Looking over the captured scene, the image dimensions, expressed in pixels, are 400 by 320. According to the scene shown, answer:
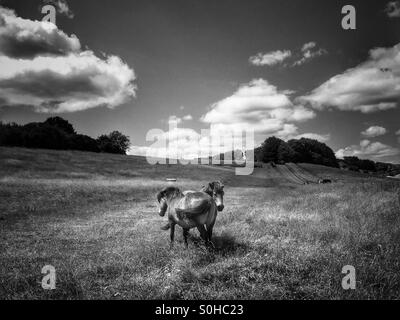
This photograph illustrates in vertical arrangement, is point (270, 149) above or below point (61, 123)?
below

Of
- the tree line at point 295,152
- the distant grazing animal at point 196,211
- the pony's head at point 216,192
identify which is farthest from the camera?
the tree line at point 295,152

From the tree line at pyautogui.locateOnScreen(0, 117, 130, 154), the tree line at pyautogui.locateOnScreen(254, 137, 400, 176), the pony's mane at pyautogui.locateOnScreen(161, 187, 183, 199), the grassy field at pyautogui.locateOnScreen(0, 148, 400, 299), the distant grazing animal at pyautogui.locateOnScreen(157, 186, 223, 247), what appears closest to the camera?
the grassy field at pyautogui.locateOnScreen(0, 148, 400, 299)

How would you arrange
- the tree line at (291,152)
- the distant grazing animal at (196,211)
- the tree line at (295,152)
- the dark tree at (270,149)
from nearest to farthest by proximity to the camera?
the distant grazing animal at (196,211) < the tree line at (291,152) < the tree line at (295,152) < the dark tree at (270,149)

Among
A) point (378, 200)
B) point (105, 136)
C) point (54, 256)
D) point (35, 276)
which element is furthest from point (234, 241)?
point (105, 136)

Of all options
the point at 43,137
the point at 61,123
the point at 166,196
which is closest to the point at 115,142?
the point at 61,123

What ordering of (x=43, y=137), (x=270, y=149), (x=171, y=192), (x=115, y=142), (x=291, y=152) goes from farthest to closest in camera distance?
(x=115, y=142) < (x=270, y=149) < (x=291, y=152) < (x=43, y=137) < (x=171, y=192)

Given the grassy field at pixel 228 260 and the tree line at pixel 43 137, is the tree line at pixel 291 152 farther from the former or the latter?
the grassy field at pixel 228 260

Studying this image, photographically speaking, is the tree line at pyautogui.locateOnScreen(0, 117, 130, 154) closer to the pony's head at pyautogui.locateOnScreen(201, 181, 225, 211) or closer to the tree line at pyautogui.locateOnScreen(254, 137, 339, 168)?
the tree line at pyautogui.locateOnScreen(254, 137, 339, 168)

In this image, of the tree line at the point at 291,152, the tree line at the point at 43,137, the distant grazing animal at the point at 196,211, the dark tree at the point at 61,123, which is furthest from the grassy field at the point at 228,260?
the dark tree at the point at 61,123

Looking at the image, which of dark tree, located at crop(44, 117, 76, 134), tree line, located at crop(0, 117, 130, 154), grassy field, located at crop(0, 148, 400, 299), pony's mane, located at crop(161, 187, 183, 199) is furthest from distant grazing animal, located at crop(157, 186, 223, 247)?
dark tree, located at crop(44, 117, 76, 134)

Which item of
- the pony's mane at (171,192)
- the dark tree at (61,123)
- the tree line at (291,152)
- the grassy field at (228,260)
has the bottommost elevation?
the grassy field at (228,260)

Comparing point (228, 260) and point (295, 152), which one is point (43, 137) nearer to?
point (228, 260)
